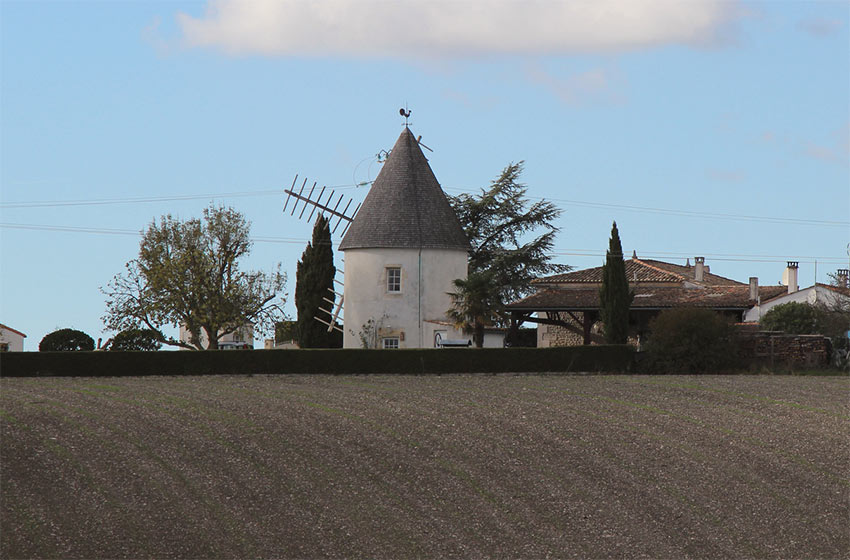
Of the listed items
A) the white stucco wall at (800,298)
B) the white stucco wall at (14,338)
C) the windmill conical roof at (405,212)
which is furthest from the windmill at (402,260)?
the white stucco wall at (14,338)

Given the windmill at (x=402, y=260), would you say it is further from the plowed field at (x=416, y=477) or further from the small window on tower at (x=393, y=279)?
the plowed field at (x=416, y=477)

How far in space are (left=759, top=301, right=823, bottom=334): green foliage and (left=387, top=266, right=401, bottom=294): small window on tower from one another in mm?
16030

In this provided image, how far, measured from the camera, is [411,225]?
49.2 meters

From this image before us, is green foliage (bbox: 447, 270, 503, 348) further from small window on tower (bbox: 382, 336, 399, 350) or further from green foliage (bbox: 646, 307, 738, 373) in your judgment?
green foliage (bbox: 646, 307, 738, 373)

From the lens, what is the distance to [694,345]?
41.3 meters

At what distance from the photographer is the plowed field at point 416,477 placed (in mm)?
18281

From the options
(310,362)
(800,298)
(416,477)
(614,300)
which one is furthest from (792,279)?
(416,477)

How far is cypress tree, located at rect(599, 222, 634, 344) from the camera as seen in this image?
4688 cm

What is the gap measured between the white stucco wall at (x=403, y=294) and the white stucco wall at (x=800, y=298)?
2022 centimetres

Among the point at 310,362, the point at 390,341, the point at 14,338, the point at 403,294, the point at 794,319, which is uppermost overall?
the point at 403,294

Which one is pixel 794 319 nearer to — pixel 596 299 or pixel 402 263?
pixel 596 299

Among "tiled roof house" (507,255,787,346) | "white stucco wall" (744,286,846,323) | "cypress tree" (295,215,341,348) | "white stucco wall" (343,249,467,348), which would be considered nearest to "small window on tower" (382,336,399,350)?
"white stucco wall" (343,249,467,348)

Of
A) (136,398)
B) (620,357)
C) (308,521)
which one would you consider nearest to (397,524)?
(308,521)

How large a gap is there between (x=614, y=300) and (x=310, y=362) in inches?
538
